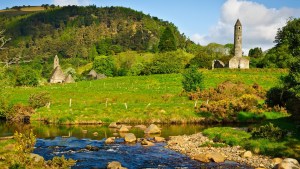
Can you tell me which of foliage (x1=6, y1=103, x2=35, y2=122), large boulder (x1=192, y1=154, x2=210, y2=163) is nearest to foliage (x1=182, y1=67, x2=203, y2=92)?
foliage (x1=6, y1=103, x2=35, y2=122)

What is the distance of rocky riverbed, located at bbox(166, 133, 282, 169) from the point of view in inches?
1099

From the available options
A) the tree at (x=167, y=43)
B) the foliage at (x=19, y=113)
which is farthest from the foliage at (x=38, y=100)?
the tree at (x=167, y=43)

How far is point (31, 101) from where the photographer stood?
55031 mm

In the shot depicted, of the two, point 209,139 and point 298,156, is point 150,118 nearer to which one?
point 209,139

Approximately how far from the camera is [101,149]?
3344 cm

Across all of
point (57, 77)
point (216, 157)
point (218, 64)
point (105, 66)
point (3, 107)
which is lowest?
point (216, 157)

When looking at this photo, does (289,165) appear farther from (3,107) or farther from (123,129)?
(3,107)

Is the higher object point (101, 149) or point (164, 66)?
point (164, 66)

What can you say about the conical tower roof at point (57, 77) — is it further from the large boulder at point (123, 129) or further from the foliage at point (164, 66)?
the large boulder at point (123, 129)

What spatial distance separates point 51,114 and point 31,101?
226 inches

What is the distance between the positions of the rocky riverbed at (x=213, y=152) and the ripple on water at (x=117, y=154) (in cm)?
86

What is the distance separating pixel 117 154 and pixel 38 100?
28.4 meters

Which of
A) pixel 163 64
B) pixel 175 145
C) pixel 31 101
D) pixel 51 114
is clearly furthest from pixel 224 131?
pixel 163 64

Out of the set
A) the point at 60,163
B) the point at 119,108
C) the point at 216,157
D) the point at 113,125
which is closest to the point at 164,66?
the point at 119,108
